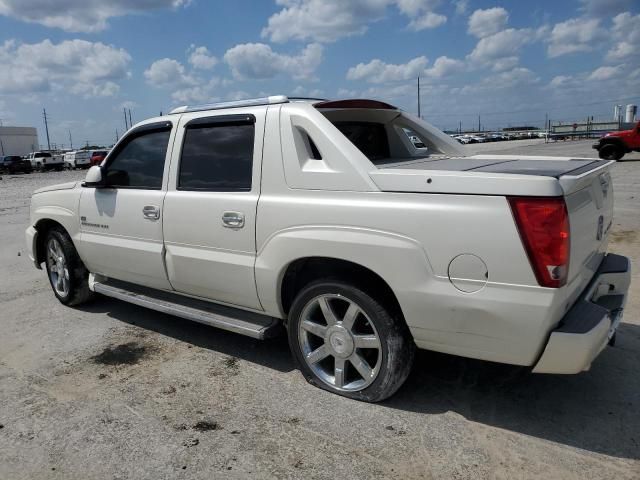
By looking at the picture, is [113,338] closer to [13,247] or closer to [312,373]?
[312,373]

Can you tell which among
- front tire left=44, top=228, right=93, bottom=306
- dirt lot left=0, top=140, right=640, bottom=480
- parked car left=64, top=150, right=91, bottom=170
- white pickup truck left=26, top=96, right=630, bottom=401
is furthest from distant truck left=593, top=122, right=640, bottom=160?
parked car left=64, top=150, right=91, bottom=170

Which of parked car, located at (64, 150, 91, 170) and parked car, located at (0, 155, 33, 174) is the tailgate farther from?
parked car, located at (64, 150, 91, 170)

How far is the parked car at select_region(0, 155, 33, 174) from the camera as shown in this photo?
41281 mm

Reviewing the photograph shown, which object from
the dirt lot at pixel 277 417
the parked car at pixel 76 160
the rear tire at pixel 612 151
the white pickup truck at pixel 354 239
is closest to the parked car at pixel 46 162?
the parked car at pixel 76 160

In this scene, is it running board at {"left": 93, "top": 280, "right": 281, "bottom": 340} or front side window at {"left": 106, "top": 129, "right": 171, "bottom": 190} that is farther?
front side window at {"left": 106, "top": 129, "right": 171, "bottom": 190}

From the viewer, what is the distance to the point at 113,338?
4648 mm

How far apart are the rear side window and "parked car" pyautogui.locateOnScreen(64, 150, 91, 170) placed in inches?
1819

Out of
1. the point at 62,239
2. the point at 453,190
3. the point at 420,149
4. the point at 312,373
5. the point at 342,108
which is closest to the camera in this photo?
the point at 453,190

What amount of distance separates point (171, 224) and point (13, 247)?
6.34 metres

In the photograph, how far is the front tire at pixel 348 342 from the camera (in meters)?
3.13

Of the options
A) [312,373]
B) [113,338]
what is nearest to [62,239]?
[113,338]

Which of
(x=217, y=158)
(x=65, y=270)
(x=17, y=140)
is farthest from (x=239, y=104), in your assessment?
(x=17, y=140)

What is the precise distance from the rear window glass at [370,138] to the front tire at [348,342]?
1376 millimetres

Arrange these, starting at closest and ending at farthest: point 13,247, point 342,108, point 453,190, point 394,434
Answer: point 453,190 → point 394,434 → point 342,108 → point 13,247
